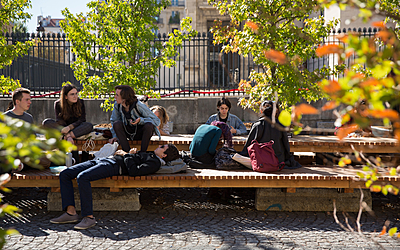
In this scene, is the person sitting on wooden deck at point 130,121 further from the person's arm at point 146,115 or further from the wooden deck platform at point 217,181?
the wooden deck platform at point 217,181

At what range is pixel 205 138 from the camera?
19.7 feet

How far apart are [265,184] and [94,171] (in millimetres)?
2334

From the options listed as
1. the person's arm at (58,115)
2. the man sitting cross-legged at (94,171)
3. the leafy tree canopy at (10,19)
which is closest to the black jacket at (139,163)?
the man sitting cross-legged at (94,171)

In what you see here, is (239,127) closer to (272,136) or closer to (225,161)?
(272,136)

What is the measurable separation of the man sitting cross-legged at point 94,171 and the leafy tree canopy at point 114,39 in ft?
12.1

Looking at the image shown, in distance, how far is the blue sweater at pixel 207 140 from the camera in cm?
602

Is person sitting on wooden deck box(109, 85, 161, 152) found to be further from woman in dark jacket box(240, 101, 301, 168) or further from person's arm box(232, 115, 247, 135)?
person's arm box(232, 115, 247, 135)

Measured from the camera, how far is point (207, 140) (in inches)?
237

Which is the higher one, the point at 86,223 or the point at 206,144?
the point at 206,144

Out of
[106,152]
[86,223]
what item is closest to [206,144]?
[106,152]

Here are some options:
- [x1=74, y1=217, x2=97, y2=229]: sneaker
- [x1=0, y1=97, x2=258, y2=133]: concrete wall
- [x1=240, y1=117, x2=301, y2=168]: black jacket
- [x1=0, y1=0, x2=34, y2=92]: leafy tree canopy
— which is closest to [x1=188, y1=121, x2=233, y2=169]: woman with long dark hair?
[x1=240, y1=117, x2=301, y2=168]: black jacket

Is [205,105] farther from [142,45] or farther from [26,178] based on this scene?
[26,178]

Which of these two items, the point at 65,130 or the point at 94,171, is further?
the point at 65,130

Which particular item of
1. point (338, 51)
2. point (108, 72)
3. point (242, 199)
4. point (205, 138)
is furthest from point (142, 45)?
point (338, 51)
